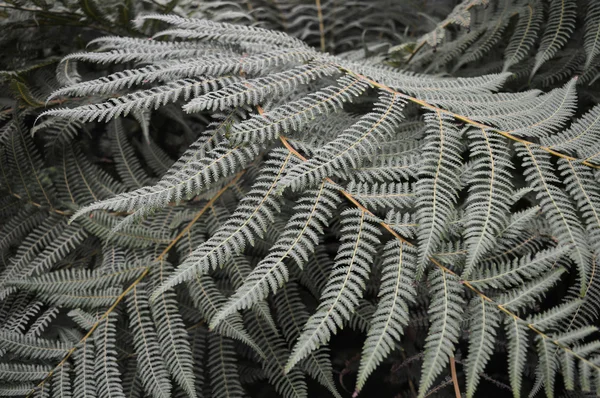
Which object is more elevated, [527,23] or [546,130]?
[527,23]

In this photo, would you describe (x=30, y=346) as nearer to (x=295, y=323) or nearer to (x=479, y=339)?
(x=295, y=323)

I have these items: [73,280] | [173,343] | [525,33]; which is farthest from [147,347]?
[525,33]

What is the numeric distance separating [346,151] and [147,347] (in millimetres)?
705

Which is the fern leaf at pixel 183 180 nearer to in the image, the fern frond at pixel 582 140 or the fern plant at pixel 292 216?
the fern plant at pixel 292 216

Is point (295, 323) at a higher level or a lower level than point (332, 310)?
lower

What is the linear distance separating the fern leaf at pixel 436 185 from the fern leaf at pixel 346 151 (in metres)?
0.11

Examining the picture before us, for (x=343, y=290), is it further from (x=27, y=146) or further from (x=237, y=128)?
(x=27, y=146)

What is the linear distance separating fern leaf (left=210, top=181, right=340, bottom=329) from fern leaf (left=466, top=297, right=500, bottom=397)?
364 millimetres

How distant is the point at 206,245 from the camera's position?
3.37 ft

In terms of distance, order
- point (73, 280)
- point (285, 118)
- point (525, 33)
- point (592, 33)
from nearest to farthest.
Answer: point (285, 118), point (73, 280), point (592, 33), point (525, 33)

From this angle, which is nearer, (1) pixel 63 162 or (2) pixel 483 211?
(2) pixel 483 211

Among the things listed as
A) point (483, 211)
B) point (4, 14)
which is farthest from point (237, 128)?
point (4, 14)

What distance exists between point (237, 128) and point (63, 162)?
78cm

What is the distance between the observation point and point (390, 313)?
91cm
